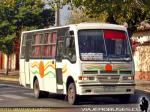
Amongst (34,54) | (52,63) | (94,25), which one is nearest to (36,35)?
(34,54)

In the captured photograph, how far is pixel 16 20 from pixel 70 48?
32801 millimetres

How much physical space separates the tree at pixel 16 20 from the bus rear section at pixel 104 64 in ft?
101

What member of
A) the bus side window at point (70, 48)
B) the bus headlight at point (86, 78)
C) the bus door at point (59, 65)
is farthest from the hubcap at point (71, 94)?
the bus side window at point (70, 48)

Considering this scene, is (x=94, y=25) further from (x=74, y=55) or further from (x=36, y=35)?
(x=36, y=35)

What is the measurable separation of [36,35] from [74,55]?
16.2 ft

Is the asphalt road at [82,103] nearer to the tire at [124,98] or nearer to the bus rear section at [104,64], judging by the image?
the tire at [124,98]

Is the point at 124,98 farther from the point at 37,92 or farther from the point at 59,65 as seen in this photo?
the point at 37,92

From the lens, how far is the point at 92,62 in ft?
70.1

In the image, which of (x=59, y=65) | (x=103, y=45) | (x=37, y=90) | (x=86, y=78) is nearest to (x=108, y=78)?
(x=86, y=78)

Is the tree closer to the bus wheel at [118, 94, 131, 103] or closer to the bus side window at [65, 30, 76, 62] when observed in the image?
the bus side window at [65, 30, 76, 62]

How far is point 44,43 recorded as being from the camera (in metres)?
25.2

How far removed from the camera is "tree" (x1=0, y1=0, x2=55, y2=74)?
53781mm

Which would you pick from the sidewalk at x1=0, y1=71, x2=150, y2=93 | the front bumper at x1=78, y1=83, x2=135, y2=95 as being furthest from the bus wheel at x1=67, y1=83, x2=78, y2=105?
the sidewalk at x1=0, y1=71, x2=150, y2=93

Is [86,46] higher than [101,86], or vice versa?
[86,46]
